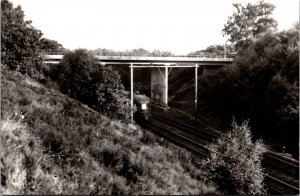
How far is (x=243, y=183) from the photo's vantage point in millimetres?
13633

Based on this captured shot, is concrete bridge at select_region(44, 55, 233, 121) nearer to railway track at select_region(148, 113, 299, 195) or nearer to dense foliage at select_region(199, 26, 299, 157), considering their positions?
dense foliage at select_region(199, 26, 299, 157)

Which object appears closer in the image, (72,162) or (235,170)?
(72,162)

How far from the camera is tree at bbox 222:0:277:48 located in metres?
57.0

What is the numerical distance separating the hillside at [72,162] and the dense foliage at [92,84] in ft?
32.7

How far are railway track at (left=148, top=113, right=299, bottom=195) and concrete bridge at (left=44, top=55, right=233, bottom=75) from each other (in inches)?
257

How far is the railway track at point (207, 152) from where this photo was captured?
17875mm

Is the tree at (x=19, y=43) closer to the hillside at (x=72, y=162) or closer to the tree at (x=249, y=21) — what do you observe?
the hillside at (x=72, y=162)

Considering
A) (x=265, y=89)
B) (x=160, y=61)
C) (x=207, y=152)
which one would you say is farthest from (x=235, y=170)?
(x=160, y=61)

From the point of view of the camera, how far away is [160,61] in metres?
39.5

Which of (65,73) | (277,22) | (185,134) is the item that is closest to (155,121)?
(185,134)

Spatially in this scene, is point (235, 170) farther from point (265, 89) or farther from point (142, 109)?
point (265, 89)

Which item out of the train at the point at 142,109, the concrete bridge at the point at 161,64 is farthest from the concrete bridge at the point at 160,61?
the train at the point at 142,109

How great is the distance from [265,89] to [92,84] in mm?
17620

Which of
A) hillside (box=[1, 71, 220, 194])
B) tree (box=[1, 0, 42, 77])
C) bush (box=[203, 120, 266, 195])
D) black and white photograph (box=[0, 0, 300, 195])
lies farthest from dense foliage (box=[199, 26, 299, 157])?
tree (box=[1, 0, 42, 77])
